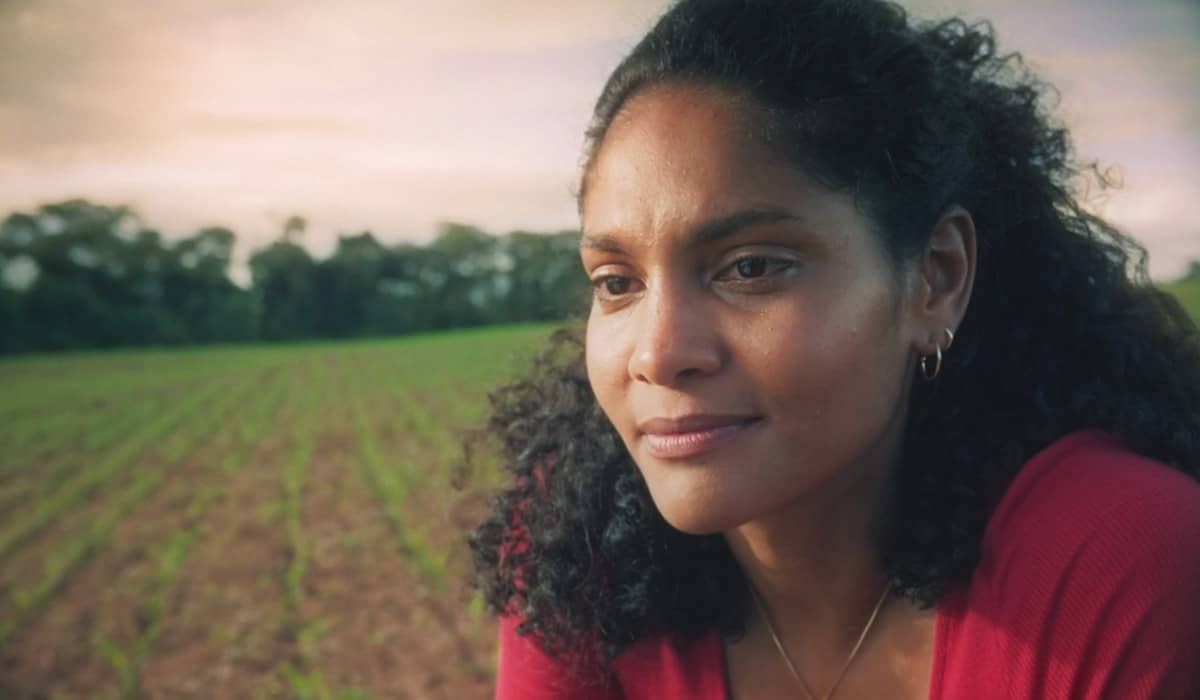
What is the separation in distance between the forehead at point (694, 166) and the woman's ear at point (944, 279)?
305 millimetres

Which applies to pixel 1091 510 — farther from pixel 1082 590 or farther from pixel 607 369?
pixel 607 369

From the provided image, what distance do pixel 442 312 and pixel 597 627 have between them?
2164 inches

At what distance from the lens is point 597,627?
5.93ft

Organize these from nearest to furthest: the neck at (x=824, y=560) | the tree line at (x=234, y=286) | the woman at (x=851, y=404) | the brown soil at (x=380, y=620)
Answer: the woman at (x=851, y=404), the neck at (x=824, y=560), the brown soil at (x=380, y=620), the tree line at (x=234, y=286)

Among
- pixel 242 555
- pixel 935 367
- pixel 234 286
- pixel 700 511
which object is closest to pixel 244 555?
pixel 242 555

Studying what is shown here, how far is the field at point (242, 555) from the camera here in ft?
16.1

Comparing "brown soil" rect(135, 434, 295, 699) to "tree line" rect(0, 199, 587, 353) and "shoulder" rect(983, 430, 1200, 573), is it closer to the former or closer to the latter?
"shoulder" rect(983, 430, 1200, 573)

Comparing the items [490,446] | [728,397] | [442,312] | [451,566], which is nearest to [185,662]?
[451,566]

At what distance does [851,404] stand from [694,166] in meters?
0.46

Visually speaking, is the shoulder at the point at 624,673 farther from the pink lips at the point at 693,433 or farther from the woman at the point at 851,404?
the pink lips at the point at 693,433

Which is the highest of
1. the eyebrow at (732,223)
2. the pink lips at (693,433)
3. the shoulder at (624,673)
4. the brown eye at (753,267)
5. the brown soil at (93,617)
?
the eyebrow at (732,223)

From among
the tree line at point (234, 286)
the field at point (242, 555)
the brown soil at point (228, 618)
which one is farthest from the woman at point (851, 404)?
the tree line at point (234, 286)

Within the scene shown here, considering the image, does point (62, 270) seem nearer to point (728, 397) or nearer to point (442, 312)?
point (442, 312)

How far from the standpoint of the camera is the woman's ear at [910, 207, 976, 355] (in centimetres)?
158
